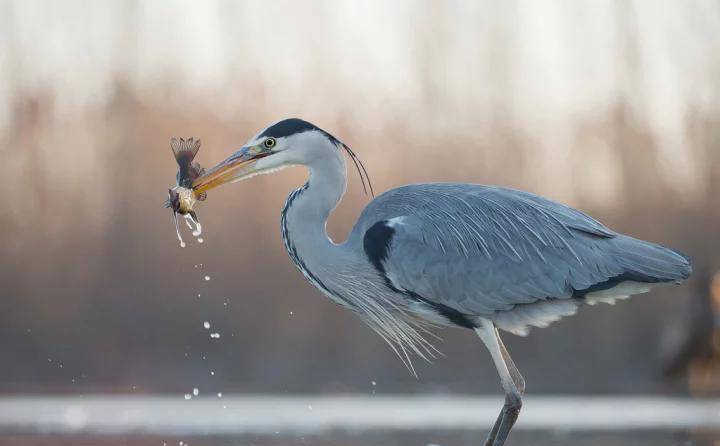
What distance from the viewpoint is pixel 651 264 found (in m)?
7.46

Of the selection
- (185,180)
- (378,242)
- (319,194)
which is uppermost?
(185,180)

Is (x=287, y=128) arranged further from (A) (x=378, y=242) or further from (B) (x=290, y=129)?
(A) (x=378, y=242)

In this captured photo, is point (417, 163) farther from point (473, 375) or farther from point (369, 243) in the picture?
point (369, 243)

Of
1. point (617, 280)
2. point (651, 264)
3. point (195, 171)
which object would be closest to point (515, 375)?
point (617, 280)

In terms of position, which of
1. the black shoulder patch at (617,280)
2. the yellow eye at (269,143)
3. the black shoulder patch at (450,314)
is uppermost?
the yellow eye at (269,143)

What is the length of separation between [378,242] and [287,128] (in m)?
0.95

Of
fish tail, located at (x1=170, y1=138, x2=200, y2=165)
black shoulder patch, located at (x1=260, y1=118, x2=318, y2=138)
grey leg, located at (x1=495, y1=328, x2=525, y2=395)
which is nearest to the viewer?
fish tail, located at (x1=170, y1=138, x2=200, y2=165)

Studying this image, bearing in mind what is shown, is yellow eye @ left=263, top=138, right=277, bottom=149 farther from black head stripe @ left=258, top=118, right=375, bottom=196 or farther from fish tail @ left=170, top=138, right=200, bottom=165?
fish tail @ left=170, top=138, right=200, bottom=165

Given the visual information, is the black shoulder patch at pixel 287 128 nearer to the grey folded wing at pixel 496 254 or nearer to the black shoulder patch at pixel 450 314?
the grey folded wing at pixel 496 254

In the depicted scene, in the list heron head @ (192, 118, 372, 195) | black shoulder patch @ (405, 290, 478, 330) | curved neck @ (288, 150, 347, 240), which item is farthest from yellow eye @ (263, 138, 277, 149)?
black shoulder patch @ (405, 290, 478, 330)

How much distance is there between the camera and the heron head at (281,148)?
7.75 m

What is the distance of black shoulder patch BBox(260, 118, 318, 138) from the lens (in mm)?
7852

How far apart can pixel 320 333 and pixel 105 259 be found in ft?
13.3

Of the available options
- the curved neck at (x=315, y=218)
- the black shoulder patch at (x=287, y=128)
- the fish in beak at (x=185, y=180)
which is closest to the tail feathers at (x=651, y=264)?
the curved neck at (x=315, y=218)
